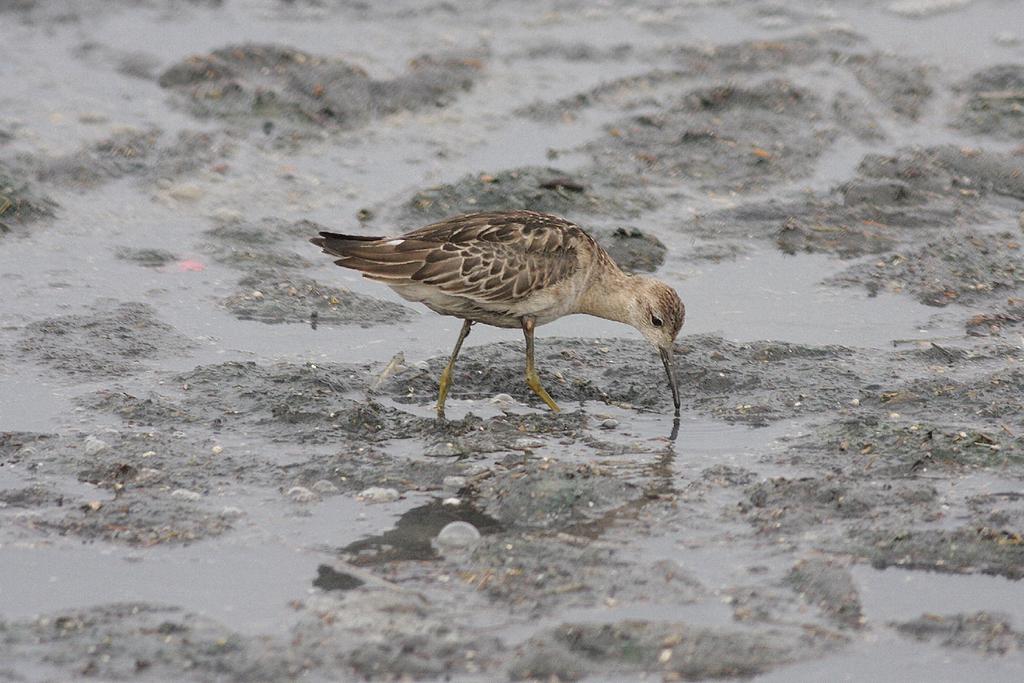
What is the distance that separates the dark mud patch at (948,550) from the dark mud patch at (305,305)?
12.7ft

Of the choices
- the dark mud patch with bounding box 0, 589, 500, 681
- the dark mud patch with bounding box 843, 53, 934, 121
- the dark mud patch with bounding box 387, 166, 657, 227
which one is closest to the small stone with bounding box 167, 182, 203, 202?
the dark mud patch with bounding box 387, 166, 657, 227

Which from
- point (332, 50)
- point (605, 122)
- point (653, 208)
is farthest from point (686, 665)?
point (332, 50)

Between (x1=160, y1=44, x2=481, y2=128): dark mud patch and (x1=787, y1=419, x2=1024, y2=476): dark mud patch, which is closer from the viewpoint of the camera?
(x1=787, y1=419, x2=1024, y2=476): dark mud patch

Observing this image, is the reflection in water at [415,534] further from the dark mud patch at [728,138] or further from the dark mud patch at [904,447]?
the dark mud patch at [728,138]

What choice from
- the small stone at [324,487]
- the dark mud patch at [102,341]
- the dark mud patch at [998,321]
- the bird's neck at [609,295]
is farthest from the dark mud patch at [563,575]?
the dark mud patch at [998,321]

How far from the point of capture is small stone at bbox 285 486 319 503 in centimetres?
696

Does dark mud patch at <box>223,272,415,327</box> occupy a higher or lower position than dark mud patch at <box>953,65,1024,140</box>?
lower

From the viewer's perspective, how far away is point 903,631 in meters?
5.78

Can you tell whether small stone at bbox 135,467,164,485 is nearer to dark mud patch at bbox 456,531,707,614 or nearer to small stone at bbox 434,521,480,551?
small stone at bbox 434,521,480,551

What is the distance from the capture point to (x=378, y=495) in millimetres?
7004

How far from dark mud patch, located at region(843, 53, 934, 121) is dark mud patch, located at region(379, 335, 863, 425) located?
510cm

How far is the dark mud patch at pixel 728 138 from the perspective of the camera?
465 inches

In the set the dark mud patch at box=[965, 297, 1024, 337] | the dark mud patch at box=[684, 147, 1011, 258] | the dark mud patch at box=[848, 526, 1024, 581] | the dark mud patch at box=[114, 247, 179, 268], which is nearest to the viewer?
the dark mud patch at box=[848, 526, 1024, 581]

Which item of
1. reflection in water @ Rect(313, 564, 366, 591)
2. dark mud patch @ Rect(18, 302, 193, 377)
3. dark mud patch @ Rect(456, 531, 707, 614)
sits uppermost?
dark mud patch @ Rect(456, 531, 707, 614)
